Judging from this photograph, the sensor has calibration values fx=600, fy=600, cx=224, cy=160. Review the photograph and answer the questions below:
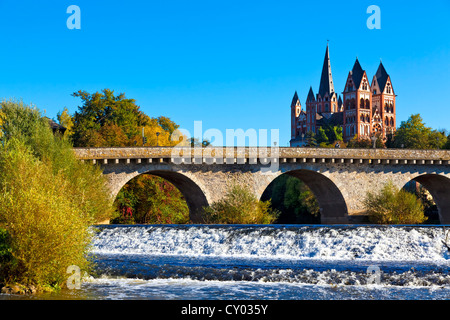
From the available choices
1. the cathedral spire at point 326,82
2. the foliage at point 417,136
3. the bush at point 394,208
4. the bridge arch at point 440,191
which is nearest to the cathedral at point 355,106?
the cathedral spire at point 326,82

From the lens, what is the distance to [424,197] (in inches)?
2290

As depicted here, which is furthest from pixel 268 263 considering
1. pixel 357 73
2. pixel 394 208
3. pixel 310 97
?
pixel 310 97

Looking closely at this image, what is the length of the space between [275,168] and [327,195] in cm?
551

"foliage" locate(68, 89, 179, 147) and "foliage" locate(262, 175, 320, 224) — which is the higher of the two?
"foliage" locate(68, 89, 179, 147)

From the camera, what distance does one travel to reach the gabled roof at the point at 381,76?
14426 cm

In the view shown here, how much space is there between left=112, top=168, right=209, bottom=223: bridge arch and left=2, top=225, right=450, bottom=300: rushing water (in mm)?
8001

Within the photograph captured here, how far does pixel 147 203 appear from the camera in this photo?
153 feet

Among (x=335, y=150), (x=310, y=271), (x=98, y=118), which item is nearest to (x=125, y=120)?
(x=98, y=118)

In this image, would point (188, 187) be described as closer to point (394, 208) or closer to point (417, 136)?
point (394, 208)

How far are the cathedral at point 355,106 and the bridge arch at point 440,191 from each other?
87120 mm

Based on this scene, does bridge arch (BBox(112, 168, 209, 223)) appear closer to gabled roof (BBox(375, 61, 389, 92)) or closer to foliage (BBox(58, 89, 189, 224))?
foliage (BBox(58, 89, 189, 224))

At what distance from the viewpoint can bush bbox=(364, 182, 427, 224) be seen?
3678cm

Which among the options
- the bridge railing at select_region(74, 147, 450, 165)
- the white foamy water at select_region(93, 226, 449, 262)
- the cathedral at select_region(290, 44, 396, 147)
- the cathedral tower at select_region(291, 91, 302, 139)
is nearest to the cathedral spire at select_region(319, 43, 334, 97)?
the cathedral at select_region(290, 44, 396, 147)
